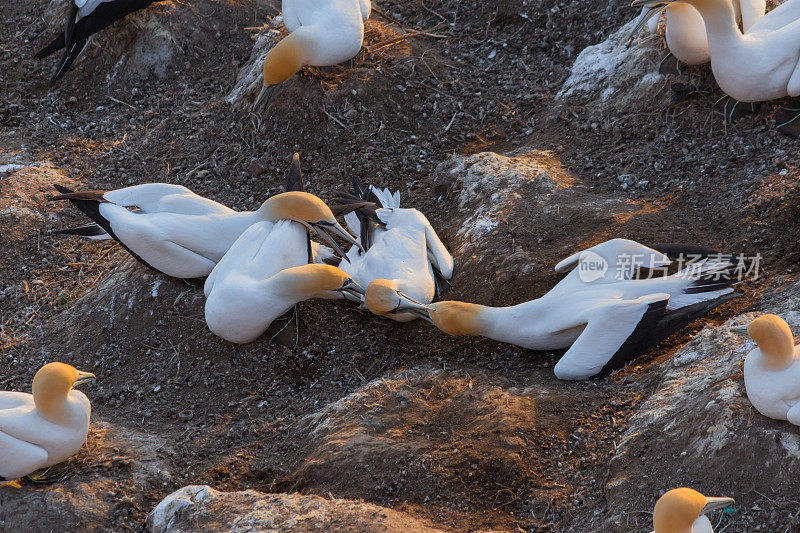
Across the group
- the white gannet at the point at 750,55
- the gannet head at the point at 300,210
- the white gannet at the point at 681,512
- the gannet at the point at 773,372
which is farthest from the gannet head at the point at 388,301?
the white gannet at the point at 750,55

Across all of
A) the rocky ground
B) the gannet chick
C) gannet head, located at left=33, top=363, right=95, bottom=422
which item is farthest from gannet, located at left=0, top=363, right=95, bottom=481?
the gannet chick

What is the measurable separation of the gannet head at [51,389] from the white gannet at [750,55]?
13.6ft

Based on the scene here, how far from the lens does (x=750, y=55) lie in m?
5.30

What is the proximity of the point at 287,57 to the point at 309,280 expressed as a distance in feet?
7.59

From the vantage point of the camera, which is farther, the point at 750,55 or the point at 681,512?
the point at 750,55

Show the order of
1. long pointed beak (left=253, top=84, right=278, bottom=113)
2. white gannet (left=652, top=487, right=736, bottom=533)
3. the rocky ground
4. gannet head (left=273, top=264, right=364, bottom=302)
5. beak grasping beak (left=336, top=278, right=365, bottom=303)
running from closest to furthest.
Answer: white gannet (left=652, top=487, right=736, bottom=533) → the rocky ground → gannet head (left=273, top=264, right=364, bottom=302) → beak grasping beak (left=336, top=278, right=365, bottom=303) → long pointed beak (left=253, top=84, right=278, bottom=113)

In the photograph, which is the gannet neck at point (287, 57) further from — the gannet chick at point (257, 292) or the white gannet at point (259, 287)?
the gannet chick at point (257, 292)

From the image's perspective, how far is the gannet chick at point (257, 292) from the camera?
193 inches

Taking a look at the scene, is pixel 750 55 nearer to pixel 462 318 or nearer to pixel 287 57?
pixel 462 318

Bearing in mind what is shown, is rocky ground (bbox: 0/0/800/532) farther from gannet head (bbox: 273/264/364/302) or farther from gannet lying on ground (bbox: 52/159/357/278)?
gannet head (bbox: 273/264/364/302)

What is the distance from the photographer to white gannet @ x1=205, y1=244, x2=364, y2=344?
492 cm

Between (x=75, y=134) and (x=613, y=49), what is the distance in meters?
4.92

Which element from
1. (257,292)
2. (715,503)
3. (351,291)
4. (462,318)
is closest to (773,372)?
(715,503)

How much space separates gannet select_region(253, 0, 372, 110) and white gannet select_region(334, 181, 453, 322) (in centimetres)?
137
